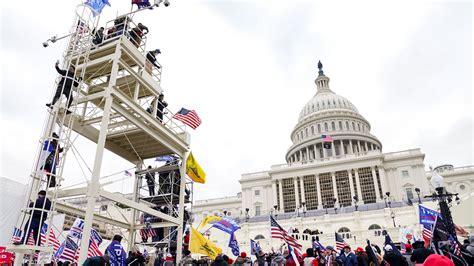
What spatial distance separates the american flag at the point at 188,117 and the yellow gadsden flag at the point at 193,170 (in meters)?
1.67

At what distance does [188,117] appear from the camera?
19469 mm

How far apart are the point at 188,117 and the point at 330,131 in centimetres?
7585

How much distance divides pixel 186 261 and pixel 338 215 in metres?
37.2

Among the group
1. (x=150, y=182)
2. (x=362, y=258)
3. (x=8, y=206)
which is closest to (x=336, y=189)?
(x=150, y=182)

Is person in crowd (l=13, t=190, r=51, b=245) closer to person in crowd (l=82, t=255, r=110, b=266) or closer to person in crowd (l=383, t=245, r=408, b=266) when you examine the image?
person in crowd (l=82, t=255, r=110, b=266)

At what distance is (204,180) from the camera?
64.7ft

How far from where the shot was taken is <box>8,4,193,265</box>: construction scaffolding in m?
11.8

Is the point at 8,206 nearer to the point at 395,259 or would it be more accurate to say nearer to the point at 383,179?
the point at 395,259

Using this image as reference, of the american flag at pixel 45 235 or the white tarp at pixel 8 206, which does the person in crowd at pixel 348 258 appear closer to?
the american flag at pixel 45 235

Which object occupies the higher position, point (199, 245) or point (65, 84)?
point (65, 84)

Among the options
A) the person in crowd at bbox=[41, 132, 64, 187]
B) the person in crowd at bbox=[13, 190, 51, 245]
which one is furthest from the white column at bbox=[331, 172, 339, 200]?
the person in crowd at bbox=[13, 190, 51, 245]

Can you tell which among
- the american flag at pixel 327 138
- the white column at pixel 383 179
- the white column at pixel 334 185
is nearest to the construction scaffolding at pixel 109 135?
the white column at pixel 334 185

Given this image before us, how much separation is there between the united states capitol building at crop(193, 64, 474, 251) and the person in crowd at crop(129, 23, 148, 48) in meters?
29.0

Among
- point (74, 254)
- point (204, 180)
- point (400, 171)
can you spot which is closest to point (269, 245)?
point (204, 180)
